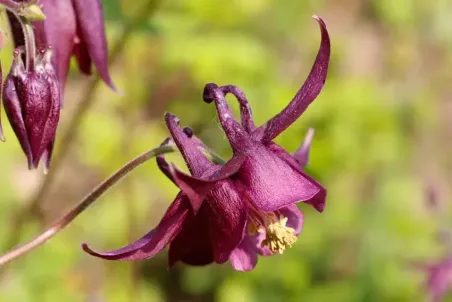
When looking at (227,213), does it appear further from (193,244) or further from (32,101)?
(32,101)

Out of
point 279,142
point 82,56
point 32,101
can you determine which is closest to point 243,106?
point 32,101

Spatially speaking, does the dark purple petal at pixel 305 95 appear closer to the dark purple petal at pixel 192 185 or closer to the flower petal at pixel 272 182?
the flower petal at pixel 272 182

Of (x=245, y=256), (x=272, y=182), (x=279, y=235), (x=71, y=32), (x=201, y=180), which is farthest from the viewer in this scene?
(x=71, y=32)

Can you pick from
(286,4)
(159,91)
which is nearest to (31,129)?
(286,4)

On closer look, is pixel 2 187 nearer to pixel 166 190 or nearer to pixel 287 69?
pixel 166 190

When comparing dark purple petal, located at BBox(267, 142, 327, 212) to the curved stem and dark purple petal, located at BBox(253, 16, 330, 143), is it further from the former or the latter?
the curved stem

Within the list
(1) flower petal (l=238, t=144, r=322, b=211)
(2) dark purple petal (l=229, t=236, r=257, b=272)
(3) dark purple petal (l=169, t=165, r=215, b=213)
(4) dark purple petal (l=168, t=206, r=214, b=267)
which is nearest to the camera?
(3) dark purple petal (l=169, t=165, r=215, b=213)

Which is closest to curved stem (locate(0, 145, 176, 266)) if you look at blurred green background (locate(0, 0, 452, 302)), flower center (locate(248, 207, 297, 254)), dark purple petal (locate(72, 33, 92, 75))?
flower center (locate(248, 207, 297, 254))
